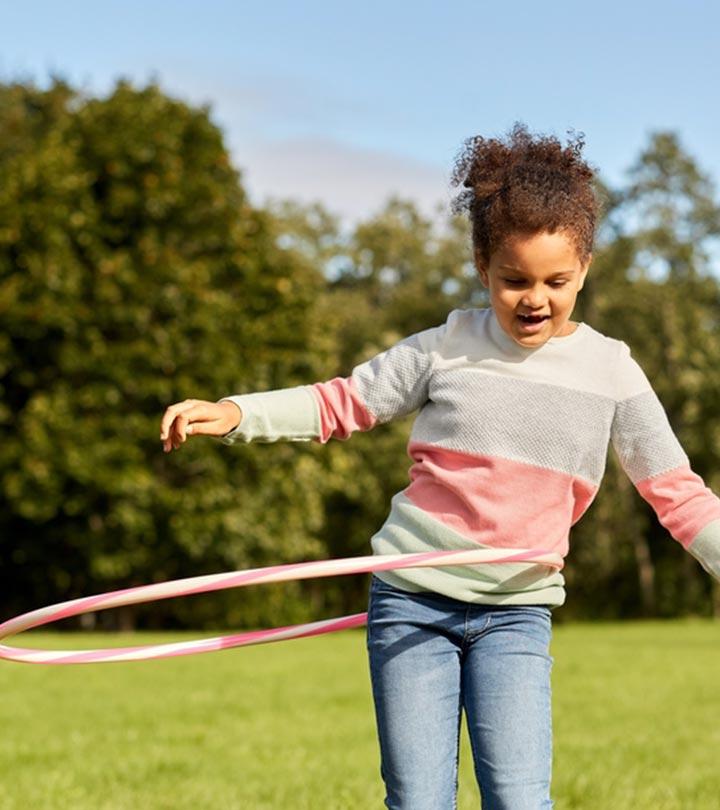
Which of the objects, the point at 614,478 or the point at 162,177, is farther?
the point at 614,478

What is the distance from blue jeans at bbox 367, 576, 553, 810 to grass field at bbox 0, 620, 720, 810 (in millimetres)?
3158

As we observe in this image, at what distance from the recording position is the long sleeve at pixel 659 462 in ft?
14.0

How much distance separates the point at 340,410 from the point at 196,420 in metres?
0.56

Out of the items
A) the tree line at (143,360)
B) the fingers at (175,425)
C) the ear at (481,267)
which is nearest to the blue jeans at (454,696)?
the fingers at (175,425)

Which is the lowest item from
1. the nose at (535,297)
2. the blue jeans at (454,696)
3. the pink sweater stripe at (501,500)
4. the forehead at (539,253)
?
the blue jeans at (454,696)

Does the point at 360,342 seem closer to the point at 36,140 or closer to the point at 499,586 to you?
the point at 36,140

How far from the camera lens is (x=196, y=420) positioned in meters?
3.95

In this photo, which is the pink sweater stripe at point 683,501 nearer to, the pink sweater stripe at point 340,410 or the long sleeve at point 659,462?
the long sleeve at point 659,462

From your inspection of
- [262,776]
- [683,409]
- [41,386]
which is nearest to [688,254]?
[683,409]

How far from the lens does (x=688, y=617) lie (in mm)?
44094

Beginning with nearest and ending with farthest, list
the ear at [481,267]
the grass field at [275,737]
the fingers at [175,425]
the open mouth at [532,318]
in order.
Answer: the fingers at [175,425]
the open mouth at [532,318]
the ear at [481,267]
the grass field at [275,737]

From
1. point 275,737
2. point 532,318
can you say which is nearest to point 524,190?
point 532,318

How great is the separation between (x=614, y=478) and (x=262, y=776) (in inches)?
1285

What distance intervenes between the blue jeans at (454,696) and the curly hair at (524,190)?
3.64ft
